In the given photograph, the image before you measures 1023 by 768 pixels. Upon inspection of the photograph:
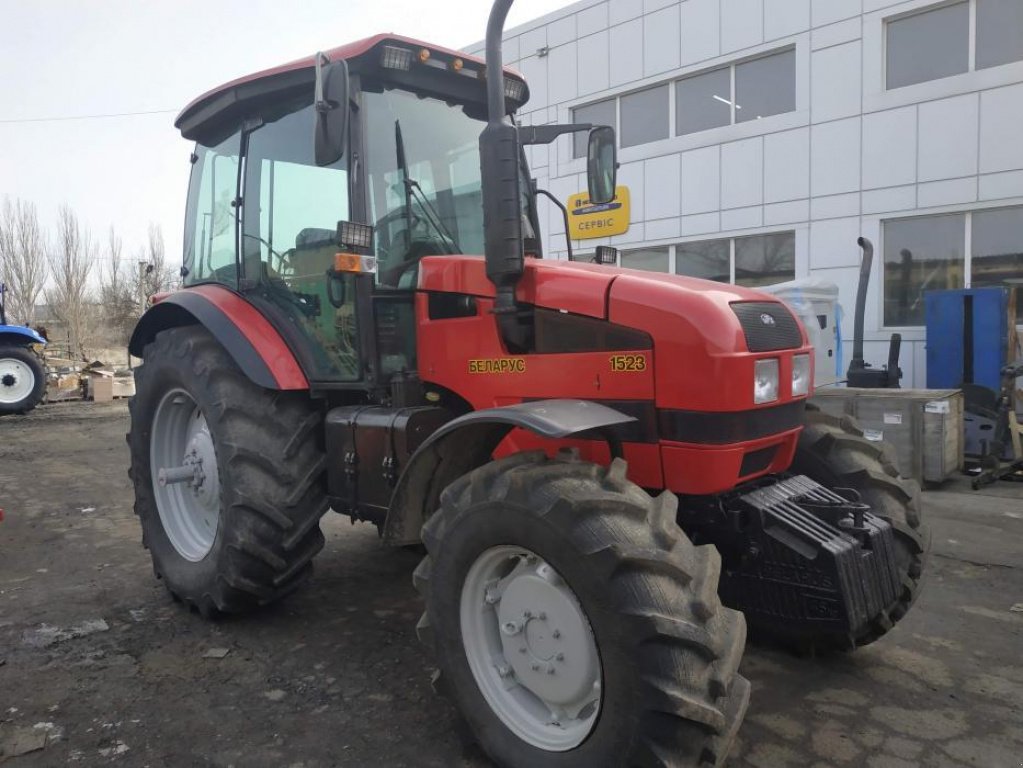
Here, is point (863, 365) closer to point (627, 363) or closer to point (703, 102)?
point (703, 102)

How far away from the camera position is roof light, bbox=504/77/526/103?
4.00m

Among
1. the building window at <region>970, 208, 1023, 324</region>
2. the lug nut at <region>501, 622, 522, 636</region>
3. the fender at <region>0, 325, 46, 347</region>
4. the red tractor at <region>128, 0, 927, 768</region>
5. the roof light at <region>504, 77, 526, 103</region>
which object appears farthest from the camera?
the fender at <region>0, 325, 46, 347</region>

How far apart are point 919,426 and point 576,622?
590 centimetres

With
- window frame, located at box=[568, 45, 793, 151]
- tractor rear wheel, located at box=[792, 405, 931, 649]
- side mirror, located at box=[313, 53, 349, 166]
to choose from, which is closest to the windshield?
side mirror, located at box=[313, 53, 349, 166]

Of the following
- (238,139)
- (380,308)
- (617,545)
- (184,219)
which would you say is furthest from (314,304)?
(617,545)

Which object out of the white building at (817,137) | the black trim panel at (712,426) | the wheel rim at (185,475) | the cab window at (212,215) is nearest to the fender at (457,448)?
the black trim panel at (712,426)

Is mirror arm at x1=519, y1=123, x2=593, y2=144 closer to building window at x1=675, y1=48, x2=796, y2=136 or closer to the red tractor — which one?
the red tractor

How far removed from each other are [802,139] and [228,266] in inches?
338

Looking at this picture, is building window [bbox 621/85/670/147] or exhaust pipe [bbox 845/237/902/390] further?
building window [bbox 621/85/670/147]

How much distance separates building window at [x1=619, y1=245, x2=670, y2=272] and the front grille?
911 cm

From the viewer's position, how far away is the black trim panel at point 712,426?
8.66 feet

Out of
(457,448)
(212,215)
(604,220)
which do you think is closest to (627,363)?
(457,448)

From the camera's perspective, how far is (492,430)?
2990 mm

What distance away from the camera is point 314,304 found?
12.5 feet
